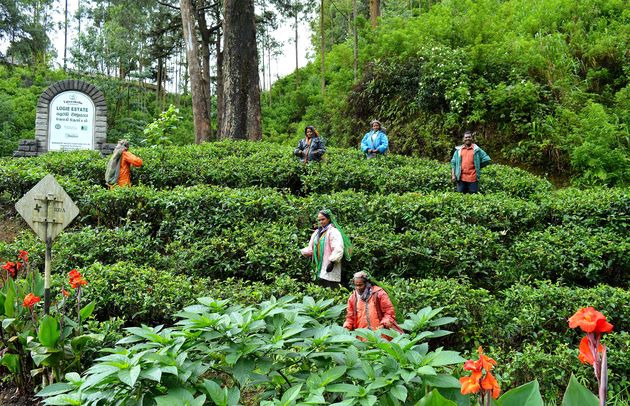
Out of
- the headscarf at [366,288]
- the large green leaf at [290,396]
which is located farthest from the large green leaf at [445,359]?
the headscarf at [366,288]

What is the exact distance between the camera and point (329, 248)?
21.8 ft

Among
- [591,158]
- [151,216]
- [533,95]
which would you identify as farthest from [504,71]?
[151,216]

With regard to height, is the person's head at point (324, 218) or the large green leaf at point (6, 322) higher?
the person's head at point (324, 218)

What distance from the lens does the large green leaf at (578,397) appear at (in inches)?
82.6

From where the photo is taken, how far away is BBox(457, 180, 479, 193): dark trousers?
9613 mm

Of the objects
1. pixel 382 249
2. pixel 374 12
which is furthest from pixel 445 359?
pixel 374 12

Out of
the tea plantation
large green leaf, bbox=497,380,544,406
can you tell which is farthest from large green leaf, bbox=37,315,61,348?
large green leaf, bbox=497,380,544,406

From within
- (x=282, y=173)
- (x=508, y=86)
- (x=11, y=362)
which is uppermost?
(x=508, y=86)

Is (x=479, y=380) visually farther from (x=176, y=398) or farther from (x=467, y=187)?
(x=467, y=187)

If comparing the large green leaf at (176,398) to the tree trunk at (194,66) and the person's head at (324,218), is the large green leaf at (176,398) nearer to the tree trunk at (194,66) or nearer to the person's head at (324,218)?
the person's head at (324,218)

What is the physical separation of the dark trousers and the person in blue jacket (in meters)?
2.42

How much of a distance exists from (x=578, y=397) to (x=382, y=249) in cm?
527

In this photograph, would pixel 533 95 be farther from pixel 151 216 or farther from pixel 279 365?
pixel 279 365

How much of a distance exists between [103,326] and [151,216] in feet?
13.7
